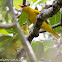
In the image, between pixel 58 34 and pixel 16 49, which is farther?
pixel 58 34

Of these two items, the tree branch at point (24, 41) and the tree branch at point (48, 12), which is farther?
the tree branch at point (48, 12)

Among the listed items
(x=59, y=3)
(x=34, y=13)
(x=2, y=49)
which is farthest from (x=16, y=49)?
(x=34, y=13)

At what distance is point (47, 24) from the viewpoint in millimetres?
743

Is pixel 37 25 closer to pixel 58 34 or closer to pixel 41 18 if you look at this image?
pixel 41 18

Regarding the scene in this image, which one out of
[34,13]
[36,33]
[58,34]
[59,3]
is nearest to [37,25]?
[36,33]

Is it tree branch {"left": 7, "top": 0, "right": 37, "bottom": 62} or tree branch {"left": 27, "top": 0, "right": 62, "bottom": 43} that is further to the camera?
tree branch {"left": 27, "top": 0, "right": 62, "bottom": 43}

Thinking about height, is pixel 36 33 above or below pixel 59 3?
below

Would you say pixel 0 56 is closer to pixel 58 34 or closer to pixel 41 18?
pixel 41 18

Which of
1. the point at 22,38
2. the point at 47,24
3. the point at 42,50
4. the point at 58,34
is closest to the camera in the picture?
the point at 22,38

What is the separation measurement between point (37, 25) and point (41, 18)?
5cm

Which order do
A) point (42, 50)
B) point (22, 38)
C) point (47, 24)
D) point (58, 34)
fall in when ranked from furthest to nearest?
point (47, 24) < point (58, 34) < point (42, 50) < point (22, 38)

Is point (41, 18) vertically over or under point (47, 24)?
over

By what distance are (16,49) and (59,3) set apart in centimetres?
20

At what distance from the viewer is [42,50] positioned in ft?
1.19
